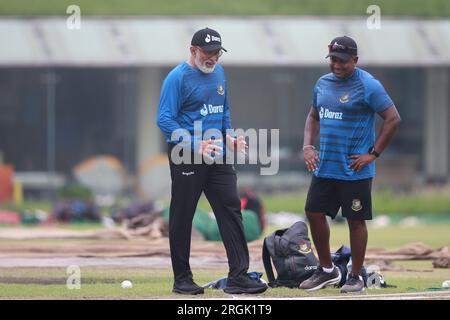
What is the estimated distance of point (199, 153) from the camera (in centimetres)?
1119

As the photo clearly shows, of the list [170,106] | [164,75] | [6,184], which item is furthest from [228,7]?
[170,106]

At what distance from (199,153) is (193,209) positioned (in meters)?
0.54

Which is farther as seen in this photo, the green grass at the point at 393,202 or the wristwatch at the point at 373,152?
the green grass at the point at 393,202

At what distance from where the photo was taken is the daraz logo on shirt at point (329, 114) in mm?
11492

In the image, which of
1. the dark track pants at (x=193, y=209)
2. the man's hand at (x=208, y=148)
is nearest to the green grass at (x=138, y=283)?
the dark track pants at (x=193, y=209)

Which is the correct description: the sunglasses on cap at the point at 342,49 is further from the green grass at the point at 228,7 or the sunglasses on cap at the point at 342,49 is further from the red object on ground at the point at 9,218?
the green grass at the point at 228,7

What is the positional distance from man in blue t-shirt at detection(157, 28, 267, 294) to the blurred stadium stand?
16.1 meters

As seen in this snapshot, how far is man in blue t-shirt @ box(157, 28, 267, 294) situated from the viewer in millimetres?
11180

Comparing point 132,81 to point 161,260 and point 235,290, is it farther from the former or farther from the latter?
point 235,290

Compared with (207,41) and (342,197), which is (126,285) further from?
(207,41)

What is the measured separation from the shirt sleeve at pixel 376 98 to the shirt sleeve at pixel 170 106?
1.70 m
